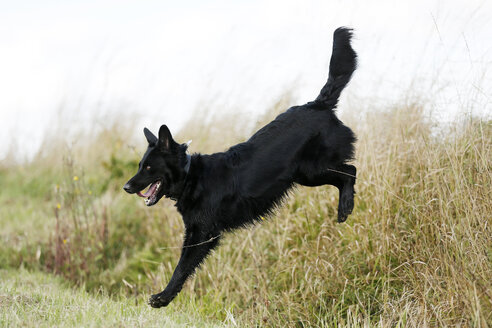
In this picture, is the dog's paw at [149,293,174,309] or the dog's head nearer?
the dog's paw at [149,293,174,309]

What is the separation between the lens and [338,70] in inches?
132

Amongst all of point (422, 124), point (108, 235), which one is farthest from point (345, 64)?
point (108, 235)

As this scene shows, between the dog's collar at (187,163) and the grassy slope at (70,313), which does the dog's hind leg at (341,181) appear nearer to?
the dog's collar at (187,163)

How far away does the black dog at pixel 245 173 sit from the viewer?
3.01 m

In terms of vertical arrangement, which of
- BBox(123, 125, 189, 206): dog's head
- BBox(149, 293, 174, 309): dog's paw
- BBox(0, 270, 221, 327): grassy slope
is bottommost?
BBox(0, 270, 221, 327): grassy slope

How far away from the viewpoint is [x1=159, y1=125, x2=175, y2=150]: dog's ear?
293 centimetres

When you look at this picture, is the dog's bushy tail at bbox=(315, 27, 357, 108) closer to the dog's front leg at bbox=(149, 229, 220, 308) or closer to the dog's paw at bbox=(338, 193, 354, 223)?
the dog's paw at bbox=(338, 193, 354, 223)

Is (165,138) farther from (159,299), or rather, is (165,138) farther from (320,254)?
(320,254)

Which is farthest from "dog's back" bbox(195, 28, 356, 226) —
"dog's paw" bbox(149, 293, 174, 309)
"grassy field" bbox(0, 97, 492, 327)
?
"dog's paw" bbox(149, 293, 174, 309)

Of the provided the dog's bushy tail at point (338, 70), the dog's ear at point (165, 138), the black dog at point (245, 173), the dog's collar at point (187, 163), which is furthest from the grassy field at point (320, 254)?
the dog's ear at point (165, 138)

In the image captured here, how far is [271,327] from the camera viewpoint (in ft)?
11.2

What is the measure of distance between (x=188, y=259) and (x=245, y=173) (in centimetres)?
63

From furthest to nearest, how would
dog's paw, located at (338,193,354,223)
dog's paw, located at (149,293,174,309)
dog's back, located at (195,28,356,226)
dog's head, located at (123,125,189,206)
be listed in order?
dog's paw, located at (338,193,354,223), dog's back, located at (195,28,356,226), dog's head, located at (123,125,189,206), dog's paw, located at (149,293,174,309)

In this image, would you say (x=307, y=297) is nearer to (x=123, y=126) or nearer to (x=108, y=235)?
(x=108, y=235)
